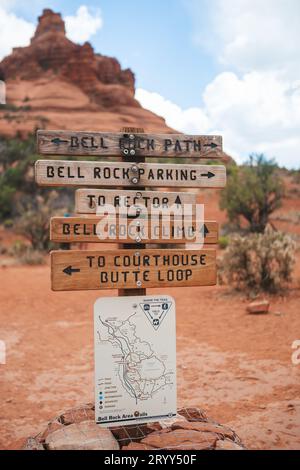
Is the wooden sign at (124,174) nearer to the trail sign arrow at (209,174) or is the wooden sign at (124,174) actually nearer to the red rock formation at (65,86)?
the trail sign arrow at (209,174)

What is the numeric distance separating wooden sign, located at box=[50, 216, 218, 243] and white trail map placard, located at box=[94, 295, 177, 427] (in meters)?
0.46

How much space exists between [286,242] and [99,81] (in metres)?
61.9

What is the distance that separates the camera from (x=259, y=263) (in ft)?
29.8

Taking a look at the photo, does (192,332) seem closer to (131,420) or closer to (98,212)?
(131,420)

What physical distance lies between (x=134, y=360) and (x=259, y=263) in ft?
20.1

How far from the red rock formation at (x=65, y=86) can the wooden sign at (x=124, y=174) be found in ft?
157

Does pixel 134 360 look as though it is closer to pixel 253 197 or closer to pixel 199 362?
pixel 199 362

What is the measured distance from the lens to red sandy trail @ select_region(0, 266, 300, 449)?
4.20 metres

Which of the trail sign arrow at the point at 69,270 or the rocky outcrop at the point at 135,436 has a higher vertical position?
the trail sign arrow at the point at 69,270

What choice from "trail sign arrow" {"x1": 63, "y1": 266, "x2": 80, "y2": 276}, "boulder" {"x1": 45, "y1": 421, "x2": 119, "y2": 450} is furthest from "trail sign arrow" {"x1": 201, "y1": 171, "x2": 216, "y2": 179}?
"boulder" {"x1": 45, "y1": 421, "x2": 119, "y2": 450}

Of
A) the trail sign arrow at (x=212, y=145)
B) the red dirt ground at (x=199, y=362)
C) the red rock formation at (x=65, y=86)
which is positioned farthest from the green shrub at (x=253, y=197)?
the red rock formation at (x=65, y=86)

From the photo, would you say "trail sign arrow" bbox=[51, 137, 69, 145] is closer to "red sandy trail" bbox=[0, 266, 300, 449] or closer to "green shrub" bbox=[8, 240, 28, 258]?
"red sandy trail" bbox=[0, 266, 300, 449]

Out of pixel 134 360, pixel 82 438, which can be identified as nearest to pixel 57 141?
pixel 134 360

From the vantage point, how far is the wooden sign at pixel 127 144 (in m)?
3.35
